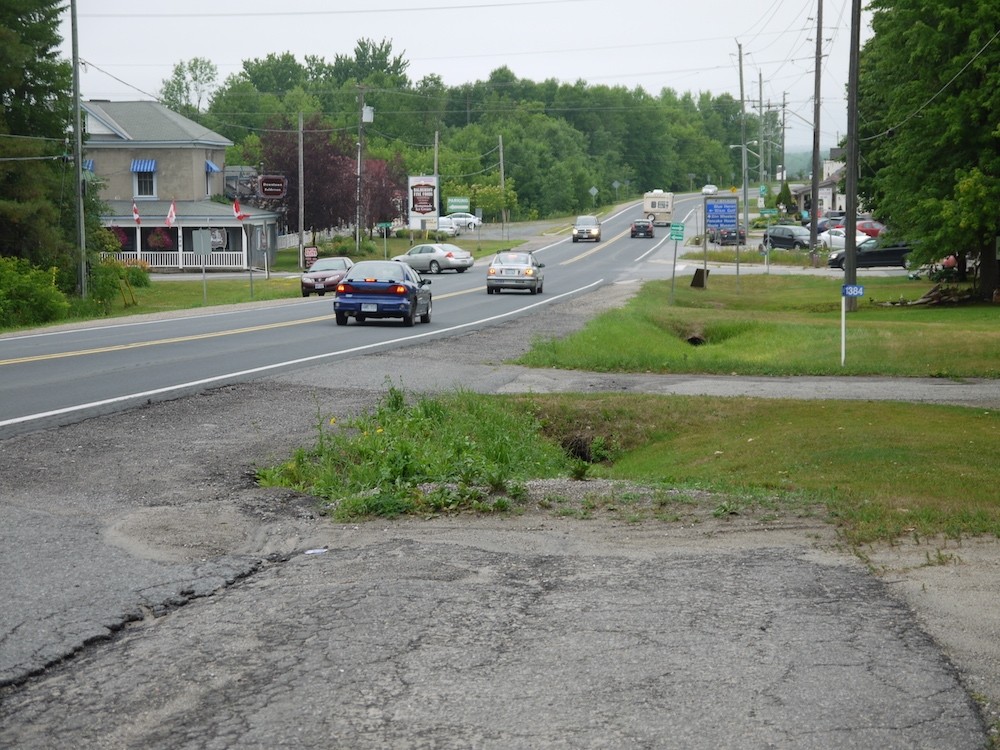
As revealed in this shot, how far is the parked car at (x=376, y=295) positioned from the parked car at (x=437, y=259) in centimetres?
3940

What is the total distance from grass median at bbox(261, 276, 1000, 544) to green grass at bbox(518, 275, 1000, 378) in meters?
0.14

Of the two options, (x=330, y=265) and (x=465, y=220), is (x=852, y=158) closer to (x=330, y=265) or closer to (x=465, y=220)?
(x=330, y=265)

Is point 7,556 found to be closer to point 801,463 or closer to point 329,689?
point 329,689

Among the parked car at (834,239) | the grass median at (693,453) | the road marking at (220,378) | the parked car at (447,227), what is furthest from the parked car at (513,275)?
the parked car at (447,227)

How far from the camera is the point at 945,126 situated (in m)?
41.0

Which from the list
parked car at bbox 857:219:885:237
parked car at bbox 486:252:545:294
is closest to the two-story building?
parked car at bbox 486:252:545:294

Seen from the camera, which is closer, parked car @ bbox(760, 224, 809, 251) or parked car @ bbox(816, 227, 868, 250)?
parked car @ bbox(816, 227, 868, 250)

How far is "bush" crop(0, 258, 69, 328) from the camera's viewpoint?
3481 cm

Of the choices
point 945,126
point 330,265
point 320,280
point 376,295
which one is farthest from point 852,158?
point 330,265

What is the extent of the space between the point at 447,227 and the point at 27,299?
239ft

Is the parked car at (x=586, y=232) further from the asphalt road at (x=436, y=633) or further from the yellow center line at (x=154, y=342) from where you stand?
the asphalt road at (x=436, y=633)

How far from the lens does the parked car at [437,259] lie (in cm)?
7081

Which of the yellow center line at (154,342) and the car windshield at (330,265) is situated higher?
the car windshield at (330,265)

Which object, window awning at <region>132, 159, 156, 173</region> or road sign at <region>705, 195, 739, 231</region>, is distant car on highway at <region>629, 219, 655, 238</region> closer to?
window awning at <region>132, 159, 156, 173</region>
